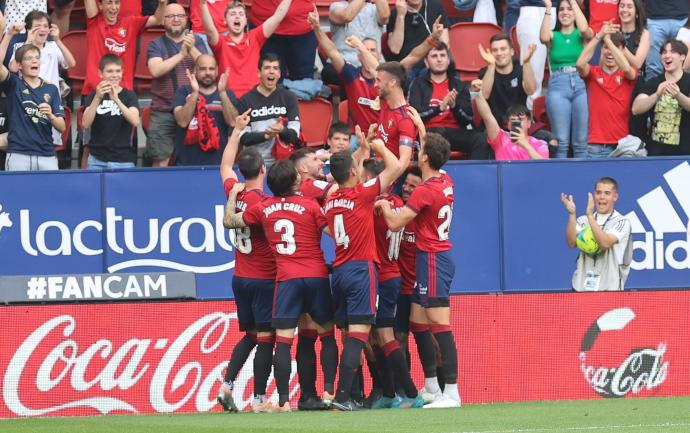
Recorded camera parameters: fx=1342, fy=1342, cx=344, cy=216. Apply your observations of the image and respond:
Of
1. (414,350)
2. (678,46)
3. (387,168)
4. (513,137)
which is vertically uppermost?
(678,46)

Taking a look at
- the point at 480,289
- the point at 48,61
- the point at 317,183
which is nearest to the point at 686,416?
the point at 317,183

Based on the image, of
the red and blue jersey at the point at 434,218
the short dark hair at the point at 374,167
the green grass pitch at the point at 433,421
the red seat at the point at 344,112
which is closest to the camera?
the green grass pitch at the point at 433,421

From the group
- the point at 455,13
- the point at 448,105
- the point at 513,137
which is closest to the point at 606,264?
the point at 513,137

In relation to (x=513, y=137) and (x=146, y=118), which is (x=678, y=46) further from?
(x=146, y=118)

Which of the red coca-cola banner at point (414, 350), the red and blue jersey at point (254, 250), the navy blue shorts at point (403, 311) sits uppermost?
the red and blue jersey at point (254, 250)

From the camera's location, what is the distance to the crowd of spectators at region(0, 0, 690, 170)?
1468cm

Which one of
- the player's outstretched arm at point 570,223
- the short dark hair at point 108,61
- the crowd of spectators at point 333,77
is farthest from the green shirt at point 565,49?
the short dark hair at point 108,61

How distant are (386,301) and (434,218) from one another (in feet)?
2.76

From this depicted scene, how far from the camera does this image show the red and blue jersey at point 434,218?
11.1 metres

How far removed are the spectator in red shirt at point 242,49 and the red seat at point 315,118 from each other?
28.0 inches

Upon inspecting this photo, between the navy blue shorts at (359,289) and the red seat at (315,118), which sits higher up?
the red seat at (315,118)

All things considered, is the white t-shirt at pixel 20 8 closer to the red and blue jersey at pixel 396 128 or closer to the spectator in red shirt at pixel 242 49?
the spectator in red shirt at pixel 242 49

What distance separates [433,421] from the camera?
972 cm

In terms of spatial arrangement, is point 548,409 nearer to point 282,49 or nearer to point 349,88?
point 349,88
